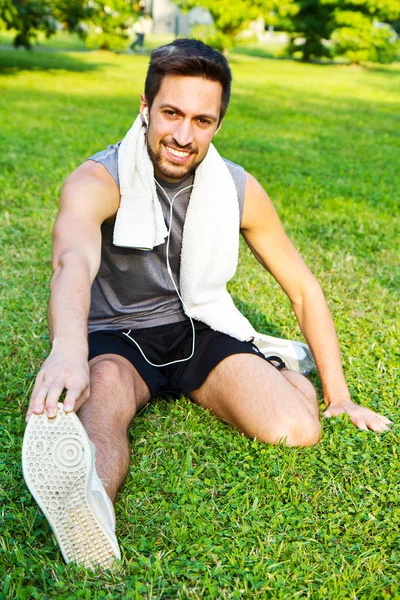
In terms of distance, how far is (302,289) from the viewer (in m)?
3.71

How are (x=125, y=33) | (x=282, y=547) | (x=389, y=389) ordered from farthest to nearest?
(x=125, y=33) → (x=389, y=389) → (x=282, y=547)

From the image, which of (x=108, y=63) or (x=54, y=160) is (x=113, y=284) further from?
(x=108, y=63)

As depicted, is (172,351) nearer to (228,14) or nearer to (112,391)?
(112,391)

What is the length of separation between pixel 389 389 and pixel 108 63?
23.8 m

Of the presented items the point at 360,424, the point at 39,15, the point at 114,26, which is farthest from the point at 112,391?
the point at 114,26

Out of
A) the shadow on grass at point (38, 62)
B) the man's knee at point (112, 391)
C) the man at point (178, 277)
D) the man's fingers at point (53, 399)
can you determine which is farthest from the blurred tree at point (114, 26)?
the man's fingers at point (53, 399)

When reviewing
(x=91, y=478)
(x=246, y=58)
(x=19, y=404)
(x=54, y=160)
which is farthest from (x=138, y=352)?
(x=246, y=58)

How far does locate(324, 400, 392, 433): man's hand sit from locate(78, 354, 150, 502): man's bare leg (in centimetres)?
89

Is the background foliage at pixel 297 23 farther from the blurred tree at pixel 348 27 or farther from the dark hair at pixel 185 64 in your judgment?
the dark hair at pixel 185 64

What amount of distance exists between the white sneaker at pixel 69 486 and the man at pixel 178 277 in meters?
0.36

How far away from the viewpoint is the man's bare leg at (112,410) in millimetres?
2754

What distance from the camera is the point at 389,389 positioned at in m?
3.85

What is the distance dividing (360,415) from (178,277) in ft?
3.57

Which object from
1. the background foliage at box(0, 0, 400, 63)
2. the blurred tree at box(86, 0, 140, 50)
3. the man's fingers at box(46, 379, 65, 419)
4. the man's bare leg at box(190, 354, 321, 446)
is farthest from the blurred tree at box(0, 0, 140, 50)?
the man's fingers at box(46, 379, 65, 419)
